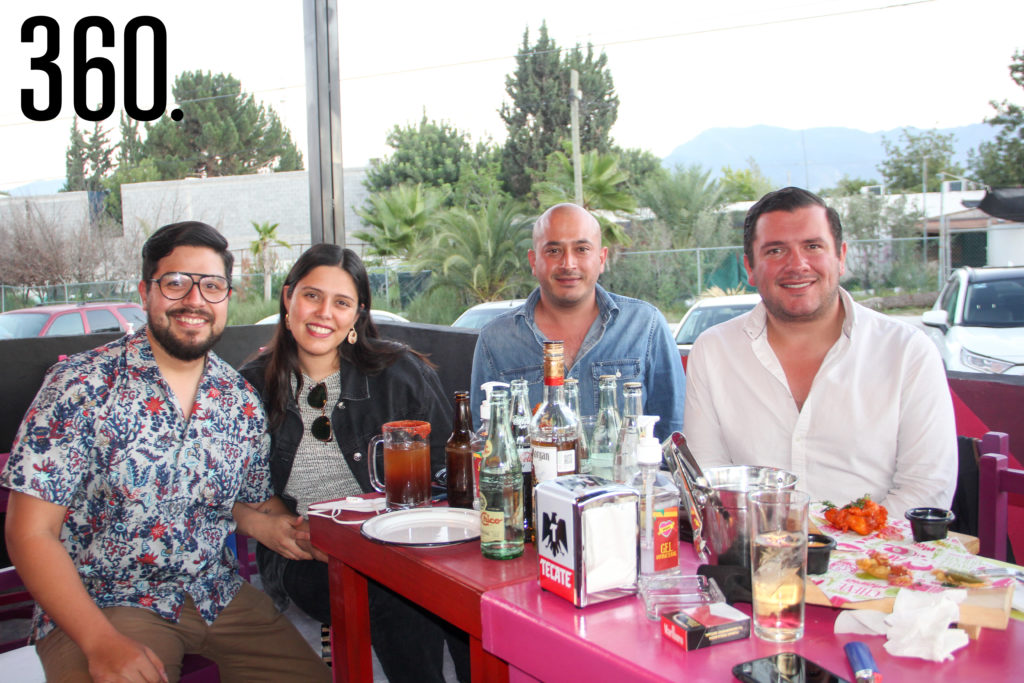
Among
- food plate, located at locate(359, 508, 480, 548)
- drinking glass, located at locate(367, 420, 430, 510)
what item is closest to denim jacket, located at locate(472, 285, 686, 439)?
drinking glass, located at locate(367, 420, 430, 510)

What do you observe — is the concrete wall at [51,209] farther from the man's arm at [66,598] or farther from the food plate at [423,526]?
the food plate at [423,526]

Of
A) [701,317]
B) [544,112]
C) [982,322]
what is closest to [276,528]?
[701,317]

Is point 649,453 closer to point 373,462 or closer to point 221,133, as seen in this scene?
point 373,462

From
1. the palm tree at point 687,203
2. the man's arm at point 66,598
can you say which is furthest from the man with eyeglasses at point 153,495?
the palm tree at point 687,203

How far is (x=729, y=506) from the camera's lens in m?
1.12

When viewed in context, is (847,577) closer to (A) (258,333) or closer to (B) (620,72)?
(A) (258,333)

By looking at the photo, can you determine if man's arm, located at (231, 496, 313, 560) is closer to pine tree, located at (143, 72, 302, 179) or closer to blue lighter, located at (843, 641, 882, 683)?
blue lighter, located at (843, 641, 882, 683)

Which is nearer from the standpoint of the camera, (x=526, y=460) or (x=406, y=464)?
(x=526, y=460)

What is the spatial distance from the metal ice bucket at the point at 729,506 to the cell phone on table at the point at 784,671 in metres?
0.23

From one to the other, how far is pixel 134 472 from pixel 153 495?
0.07 m

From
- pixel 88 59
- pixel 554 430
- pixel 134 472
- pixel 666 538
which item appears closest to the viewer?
pixel 666 538

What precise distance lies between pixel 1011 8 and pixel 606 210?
8266 millimetres

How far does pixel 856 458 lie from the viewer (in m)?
1.77

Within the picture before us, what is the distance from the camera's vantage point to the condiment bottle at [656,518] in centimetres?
114
